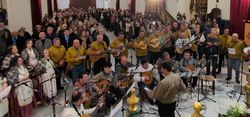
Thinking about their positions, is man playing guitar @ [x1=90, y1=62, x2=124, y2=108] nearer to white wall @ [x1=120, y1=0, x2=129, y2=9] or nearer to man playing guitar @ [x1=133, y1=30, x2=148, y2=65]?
man playing guitar @ [x1=133, y1=30, x2=148, y2=65]

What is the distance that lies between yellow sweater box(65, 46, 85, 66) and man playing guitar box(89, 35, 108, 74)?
50cm

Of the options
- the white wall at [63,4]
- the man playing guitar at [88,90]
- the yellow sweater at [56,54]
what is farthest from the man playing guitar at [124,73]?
the white wall at [63,4]

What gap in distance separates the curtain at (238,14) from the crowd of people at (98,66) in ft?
4.77

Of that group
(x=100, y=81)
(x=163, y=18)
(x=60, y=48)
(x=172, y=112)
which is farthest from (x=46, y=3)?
(x=172, y=112)

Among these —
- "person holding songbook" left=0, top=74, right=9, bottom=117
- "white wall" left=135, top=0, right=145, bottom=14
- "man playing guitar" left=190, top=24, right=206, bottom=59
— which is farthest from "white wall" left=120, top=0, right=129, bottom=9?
"person holding songbook" left=0, top=74, right=9, bottom=117

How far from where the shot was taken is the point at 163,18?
2175cm

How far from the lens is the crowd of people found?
6094mm

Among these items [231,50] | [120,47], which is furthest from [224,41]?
[120,47]

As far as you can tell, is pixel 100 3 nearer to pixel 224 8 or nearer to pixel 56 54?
pixel 224 8

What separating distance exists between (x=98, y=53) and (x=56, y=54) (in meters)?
1.22

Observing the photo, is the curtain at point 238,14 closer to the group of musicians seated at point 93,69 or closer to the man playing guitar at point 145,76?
the group of musicians seated at point 93,69

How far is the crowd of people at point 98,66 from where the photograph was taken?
6.09 m

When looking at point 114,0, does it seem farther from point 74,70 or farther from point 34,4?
point 74,70

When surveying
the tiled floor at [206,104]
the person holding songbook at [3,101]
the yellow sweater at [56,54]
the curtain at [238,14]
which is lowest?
the tiled floor at [206,104]
